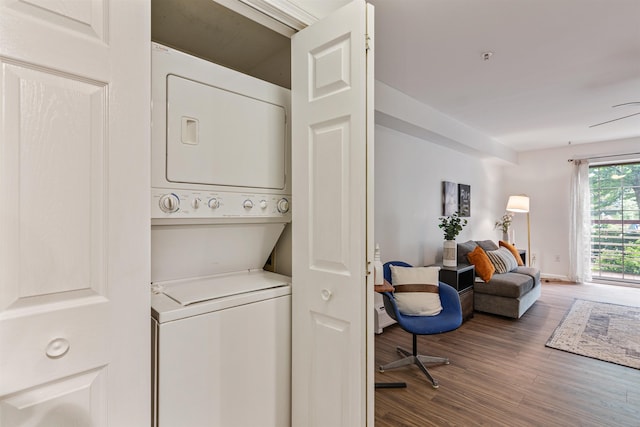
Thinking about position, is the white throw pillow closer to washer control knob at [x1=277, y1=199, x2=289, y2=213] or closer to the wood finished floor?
the wood finished floor

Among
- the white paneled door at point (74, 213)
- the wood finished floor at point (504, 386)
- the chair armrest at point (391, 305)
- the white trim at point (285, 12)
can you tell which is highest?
the white trim at point (285, 12)

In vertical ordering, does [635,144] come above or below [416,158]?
above

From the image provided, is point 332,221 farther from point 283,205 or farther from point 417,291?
point 417,291

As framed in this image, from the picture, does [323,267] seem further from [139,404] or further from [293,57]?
[293,57]

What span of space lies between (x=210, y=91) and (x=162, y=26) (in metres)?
0.63

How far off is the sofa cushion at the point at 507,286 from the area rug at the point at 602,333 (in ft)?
1.60

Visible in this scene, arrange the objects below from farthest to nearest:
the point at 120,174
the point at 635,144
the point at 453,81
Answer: the point at 635,144, the point at 453,81, the point at 120,174

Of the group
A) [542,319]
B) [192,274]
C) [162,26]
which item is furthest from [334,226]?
[542,319]

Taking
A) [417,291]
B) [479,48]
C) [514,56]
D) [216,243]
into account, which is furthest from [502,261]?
[216,243]

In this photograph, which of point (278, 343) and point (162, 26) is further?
point (162, 26)

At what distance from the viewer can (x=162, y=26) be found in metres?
1.62

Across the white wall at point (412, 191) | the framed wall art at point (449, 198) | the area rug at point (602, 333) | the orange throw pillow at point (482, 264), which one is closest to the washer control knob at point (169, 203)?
the white wall at point (412, 191)

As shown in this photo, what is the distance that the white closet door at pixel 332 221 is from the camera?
122 centimetres

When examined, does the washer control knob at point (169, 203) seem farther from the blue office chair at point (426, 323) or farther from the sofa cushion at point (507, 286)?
the sofa cushion at point (507, 286)
